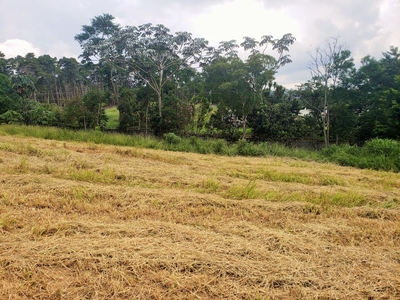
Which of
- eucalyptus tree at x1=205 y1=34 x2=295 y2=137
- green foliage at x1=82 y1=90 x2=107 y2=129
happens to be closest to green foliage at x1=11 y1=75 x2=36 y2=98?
green foliage at x1=82 y1=90 x2=107 y2=129

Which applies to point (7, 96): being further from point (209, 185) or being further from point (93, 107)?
point (209, 185)

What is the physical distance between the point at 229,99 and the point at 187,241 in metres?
13.8

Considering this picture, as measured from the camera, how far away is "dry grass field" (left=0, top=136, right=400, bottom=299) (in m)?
1.75

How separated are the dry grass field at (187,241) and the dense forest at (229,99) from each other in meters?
11.6

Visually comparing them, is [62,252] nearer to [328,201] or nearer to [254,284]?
[254,284]

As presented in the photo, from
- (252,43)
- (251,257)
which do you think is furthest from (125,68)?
(251,257)

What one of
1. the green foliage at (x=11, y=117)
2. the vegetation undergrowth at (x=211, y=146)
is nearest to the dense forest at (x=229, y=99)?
the green foliage at (x=11, y=117)

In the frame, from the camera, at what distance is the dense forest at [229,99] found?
46.8 ft

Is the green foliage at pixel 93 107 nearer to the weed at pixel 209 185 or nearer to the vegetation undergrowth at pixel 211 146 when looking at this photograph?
the vegetation undergrowth at pixel 211 146

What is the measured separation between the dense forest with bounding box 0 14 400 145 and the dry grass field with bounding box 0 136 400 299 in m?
11.6

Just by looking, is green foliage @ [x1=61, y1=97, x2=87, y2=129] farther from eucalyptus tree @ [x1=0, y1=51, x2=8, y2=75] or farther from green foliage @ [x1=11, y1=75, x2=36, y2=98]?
eucalyptus tree @ [x1=0, y1=51, x2=8, y2=75]

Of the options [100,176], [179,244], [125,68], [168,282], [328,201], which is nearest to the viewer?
[168,282]

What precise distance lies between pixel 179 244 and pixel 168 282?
459 millimetres

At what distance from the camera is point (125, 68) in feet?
63.5
